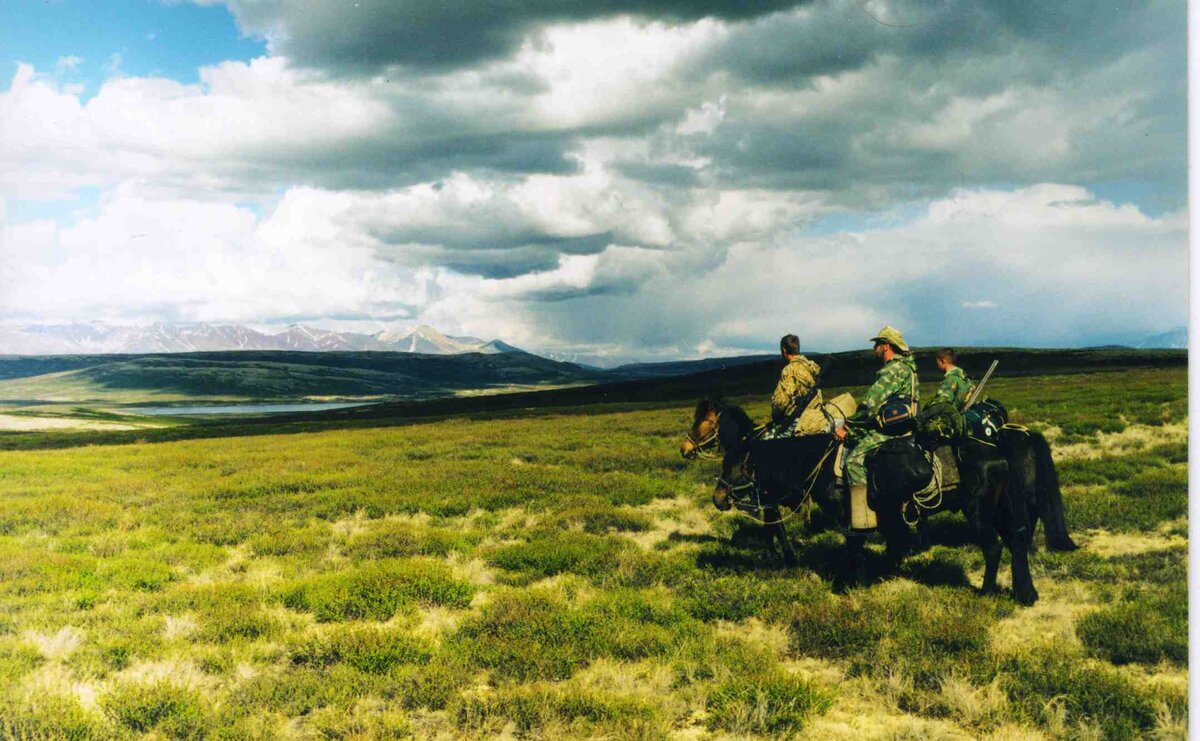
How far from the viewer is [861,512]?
27.1ft

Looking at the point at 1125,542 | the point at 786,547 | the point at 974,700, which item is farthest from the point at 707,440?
the point at 1125,542

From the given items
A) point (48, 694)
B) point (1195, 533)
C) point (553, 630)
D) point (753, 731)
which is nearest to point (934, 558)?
point (1195, 533)

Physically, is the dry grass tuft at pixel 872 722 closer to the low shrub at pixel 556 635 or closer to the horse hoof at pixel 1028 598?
Answer: the low shrub at pixel 556 635

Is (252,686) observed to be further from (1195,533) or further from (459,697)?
(1195,533)

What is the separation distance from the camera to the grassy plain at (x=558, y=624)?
5.54 meters

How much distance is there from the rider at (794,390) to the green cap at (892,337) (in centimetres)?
116

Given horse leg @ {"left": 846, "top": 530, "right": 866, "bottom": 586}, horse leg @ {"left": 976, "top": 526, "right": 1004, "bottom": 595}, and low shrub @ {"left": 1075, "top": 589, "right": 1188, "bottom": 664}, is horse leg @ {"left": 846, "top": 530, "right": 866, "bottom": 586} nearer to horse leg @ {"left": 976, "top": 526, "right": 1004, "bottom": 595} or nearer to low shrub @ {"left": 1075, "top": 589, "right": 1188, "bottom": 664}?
horse leg @ {"left": 976, "top": 526, "right": 1004, "bottom": 595}

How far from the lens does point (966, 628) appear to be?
670cm

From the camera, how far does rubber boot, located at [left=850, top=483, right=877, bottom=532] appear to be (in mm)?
8250

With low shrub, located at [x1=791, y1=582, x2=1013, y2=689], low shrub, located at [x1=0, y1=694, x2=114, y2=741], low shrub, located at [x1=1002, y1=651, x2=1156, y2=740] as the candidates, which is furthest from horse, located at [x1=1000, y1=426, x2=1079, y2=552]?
low shrub, located at [x1=0, y1=694, x2=114, y2=741]

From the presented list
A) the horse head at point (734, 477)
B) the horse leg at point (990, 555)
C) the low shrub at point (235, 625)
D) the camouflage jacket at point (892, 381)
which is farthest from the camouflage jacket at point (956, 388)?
the low shrub at point (235, 625)

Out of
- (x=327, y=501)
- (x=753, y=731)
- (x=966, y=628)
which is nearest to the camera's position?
(x=753, y=731)

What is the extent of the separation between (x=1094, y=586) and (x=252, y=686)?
10.1 m

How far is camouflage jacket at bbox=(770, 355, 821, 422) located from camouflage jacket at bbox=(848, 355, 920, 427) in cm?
104
